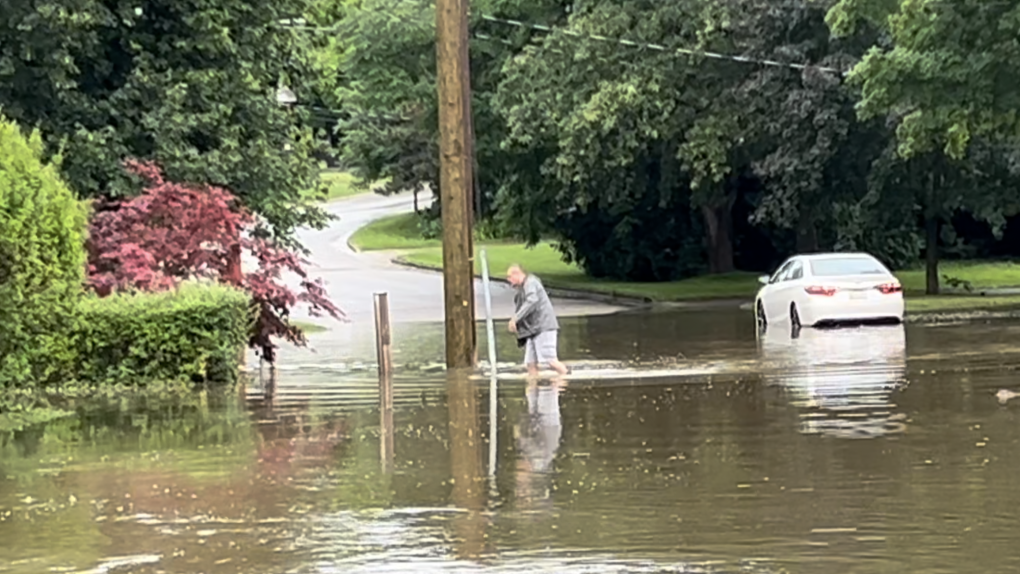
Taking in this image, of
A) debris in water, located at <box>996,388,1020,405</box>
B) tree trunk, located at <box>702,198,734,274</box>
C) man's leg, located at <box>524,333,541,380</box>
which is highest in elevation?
tree trunk, located at <box>702,198,734,274</box>

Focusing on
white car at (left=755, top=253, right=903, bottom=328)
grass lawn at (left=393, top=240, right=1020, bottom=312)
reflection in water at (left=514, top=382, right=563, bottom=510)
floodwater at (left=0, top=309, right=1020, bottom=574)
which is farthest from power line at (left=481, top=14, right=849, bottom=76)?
reflection in water at (left=514, top=382, right=563, bottom=510)

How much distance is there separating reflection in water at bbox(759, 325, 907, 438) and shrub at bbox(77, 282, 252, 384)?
19.3 feet

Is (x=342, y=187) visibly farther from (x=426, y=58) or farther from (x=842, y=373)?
(x=842, y=373)

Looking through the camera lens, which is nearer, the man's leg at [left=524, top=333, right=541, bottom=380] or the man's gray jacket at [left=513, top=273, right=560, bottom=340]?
the man's gray jacket at [left=513, top=273, right=560, bottom=340]

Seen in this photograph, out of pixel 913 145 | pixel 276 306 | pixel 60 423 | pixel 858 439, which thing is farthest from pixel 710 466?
pixel 913 145

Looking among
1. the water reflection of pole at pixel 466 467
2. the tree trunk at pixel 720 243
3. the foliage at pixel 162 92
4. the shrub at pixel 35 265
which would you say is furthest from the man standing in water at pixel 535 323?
A: the tree trunk at pixel 720 243

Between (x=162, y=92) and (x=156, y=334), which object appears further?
(x=162, y=92)

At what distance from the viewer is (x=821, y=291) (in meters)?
25.1

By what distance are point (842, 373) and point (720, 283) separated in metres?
28.8

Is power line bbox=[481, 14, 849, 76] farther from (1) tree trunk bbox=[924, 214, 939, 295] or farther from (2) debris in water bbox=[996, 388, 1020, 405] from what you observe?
(2) debris in water bbox=[996, 388, 1020, 405]

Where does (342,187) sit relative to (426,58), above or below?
above

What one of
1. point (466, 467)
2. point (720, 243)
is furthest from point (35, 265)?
point (720, 243)

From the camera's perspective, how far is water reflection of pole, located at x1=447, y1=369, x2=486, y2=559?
8563 millimetres

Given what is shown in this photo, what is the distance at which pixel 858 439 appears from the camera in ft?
38.8
